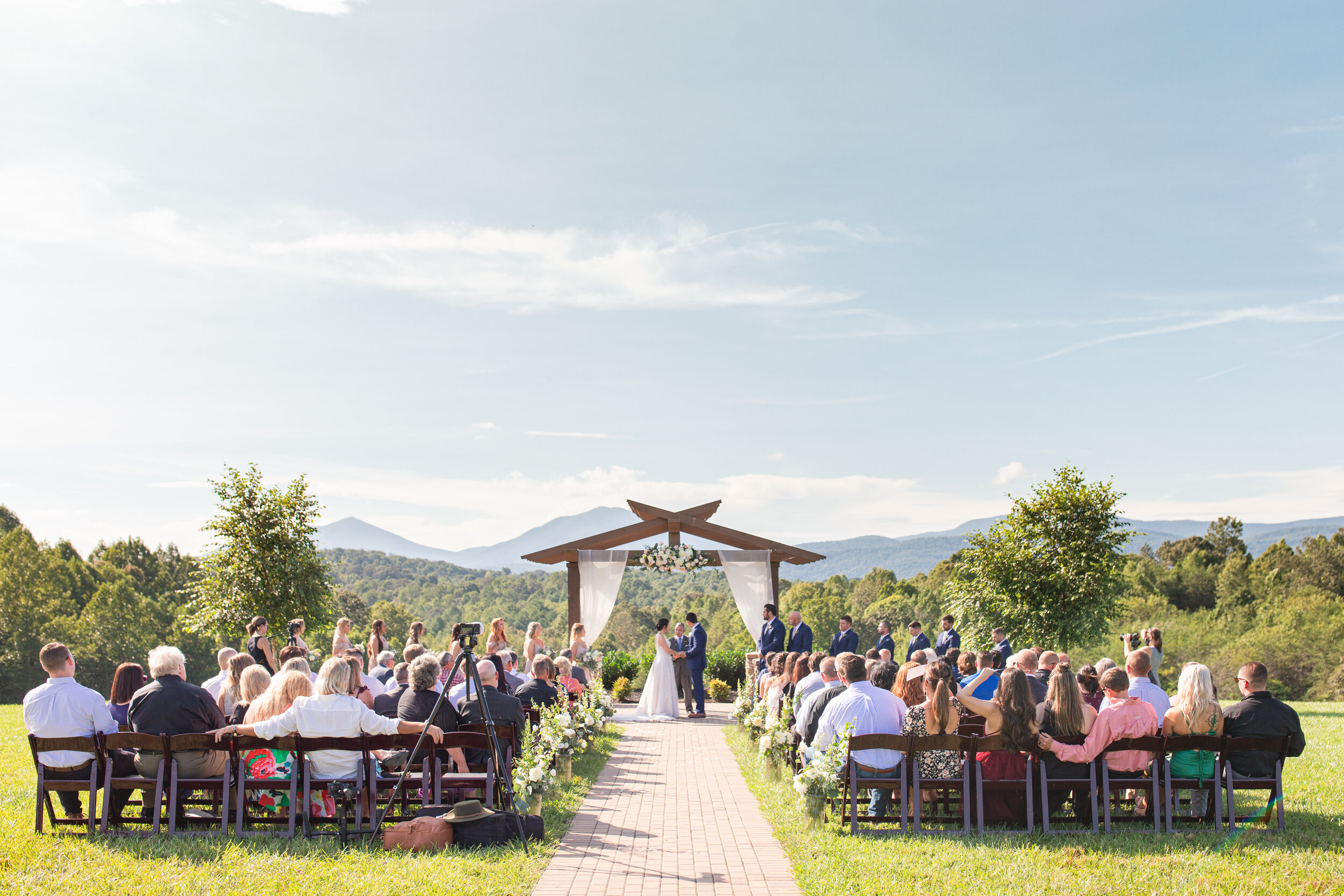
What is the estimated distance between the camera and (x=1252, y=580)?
164 ft

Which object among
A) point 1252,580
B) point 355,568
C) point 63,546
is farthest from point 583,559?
point 355,568

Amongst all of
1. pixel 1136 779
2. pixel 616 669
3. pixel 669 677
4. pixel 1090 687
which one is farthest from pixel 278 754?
pixel 616 669

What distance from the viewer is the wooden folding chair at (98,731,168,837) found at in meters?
6.55

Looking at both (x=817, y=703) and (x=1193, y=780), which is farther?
(x=817, y=703)

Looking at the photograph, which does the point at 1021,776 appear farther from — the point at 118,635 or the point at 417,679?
the point at 118,635

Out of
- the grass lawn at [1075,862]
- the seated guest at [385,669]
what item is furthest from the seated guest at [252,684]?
the grass lawn at [1075,862]

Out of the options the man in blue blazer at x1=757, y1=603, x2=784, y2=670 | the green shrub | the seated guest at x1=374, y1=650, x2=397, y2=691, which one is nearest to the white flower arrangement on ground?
the seated guest at x1=374, y1=650, x2=397, y2=691

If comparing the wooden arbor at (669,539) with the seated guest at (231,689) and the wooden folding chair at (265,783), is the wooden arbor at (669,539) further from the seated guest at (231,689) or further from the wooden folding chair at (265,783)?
the wooden folding chair at (265,783)

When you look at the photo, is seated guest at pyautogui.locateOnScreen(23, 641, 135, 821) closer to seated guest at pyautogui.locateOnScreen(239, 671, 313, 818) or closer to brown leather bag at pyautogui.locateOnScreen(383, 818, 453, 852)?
seated guest at pyautogui.locateOnScreen(239, 671, 313, 818)

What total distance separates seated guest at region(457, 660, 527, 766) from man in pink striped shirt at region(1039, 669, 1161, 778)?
3.98 m

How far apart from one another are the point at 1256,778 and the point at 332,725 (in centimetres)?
651

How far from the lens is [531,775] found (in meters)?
7.33

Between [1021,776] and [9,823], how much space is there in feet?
23.8

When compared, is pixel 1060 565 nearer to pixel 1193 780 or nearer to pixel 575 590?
pixel 575 590
